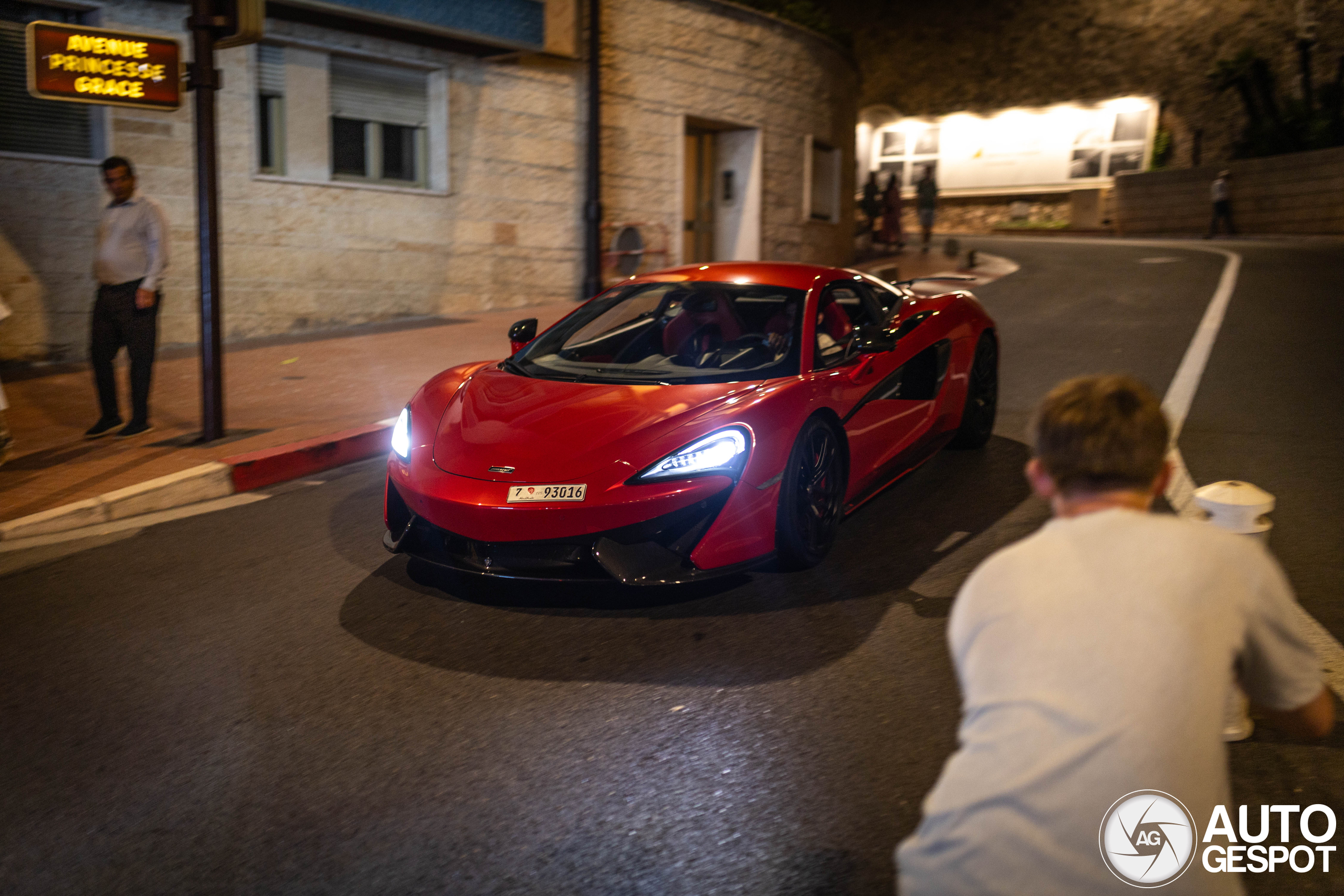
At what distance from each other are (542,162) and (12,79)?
632cm

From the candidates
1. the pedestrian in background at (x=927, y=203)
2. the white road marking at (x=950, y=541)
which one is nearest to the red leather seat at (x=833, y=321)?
the white road marking at (x=950, y=541)

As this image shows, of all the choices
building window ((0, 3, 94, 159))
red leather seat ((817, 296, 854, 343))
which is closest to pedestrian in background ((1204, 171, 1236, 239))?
building window ((0, 3, 94, 159))

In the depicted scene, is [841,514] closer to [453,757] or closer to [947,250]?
[453,757]

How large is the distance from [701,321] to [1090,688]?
455cm

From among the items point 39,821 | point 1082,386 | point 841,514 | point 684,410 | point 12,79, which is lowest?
point 39,821

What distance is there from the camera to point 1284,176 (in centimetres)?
3133

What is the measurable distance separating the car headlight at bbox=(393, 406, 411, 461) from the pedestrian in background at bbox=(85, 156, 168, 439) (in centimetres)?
327

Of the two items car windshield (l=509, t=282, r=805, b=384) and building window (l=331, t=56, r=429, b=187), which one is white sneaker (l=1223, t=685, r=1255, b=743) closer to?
car windshield (l=509, t=282, r=805, b=384)

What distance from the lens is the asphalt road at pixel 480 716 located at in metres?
2.74

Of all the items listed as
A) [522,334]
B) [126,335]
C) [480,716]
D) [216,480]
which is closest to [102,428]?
[126,335]

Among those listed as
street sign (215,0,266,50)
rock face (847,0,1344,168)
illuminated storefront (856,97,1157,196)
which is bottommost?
street sign (215,0,266,50)

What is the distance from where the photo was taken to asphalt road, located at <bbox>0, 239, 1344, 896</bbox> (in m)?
2.74

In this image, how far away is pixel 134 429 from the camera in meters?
7.72

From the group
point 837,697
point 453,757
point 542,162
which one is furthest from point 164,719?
point 542,162
